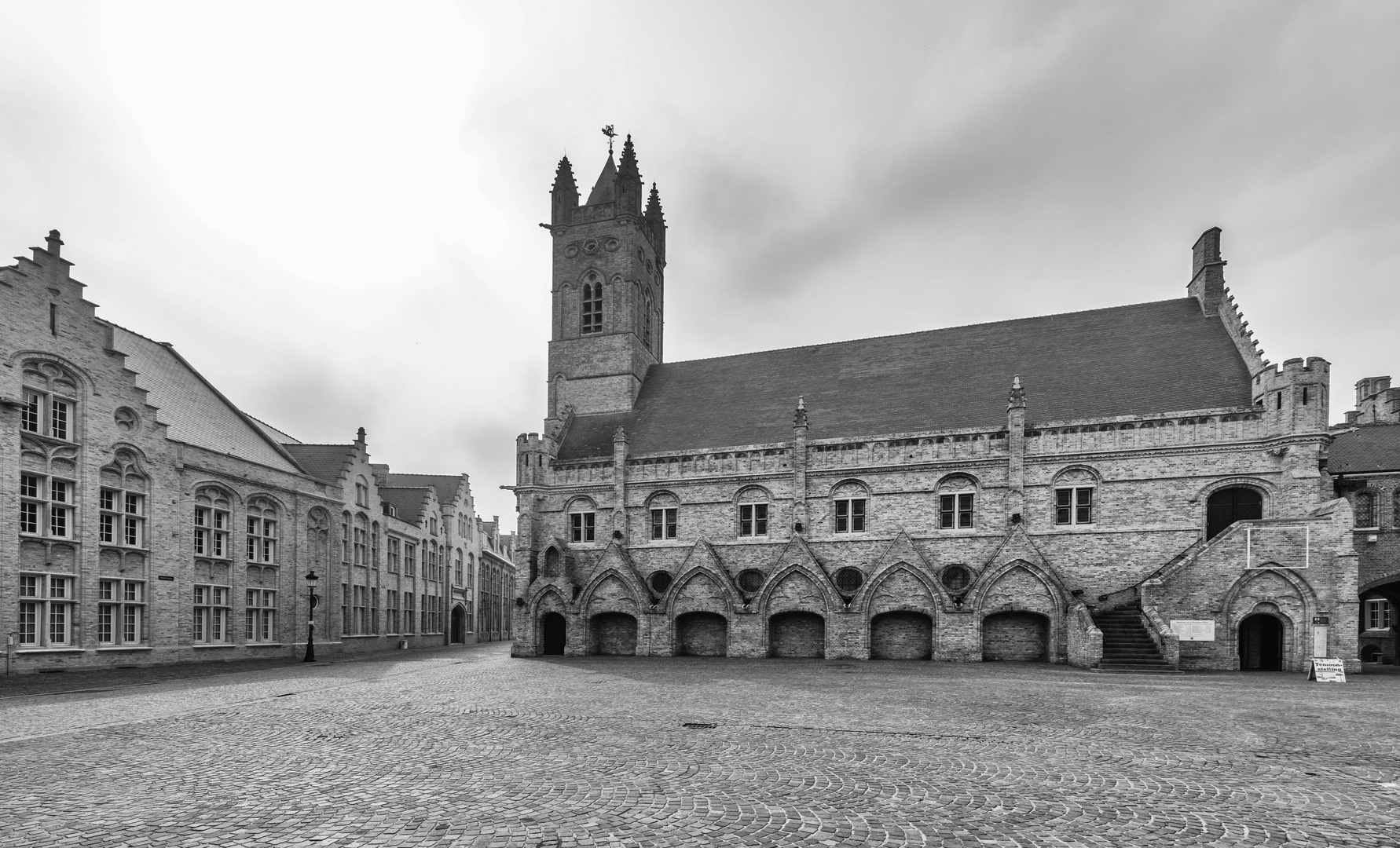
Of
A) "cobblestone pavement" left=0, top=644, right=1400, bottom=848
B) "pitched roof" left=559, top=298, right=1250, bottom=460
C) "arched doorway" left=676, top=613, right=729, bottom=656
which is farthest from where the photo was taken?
"arched doorway" left=676, top=613, right=729, bottom=656

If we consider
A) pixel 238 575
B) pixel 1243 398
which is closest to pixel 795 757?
pixel 1243 398

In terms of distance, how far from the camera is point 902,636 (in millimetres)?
30281

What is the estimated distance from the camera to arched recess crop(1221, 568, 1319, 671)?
24.7 m

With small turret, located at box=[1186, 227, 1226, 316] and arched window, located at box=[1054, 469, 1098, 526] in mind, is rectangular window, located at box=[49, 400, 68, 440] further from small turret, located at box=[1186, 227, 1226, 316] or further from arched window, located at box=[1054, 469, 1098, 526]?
small turret, located at box=[1186, 227, 1226, 316]

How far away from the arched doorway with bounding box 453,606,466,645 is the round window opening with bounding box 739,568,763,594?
29.3 meters

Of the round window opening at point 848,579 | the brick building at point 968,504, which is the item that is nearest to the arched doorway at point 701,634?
A: the brick building at point 968,504

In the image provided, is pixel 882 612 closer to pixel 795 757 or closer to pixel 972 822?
pixel 795 757

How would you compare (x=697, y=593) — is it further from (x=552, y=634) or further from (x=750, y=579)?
(x=552, y=634)

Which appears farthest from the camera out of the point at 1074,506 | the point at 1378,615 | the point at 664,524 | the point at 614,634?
the point at 664,524

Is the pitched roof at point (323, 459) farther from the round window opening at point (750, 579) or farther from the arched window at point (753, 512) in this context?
the round window opening at point (750, 579)

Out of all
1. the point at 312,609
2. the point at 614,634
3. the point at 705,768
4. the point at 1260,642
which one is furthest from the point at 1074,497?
the point at 312,609

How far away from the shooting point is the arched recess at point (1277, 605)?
24688mm

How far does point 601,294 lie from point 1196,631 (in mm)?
32299

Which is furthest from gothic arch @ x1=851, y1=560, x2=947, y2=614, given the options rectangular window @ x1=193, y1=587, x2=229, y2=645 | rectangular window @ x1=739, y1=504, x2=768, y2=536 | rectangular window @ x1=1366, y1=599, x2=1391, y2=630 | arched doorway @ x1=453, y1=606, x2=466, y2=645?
arched doorway @ x1=453, y1=606, x2=466, y2=645
